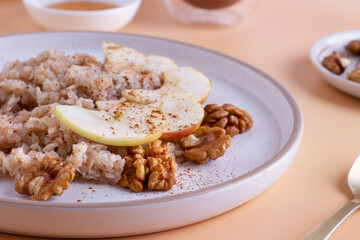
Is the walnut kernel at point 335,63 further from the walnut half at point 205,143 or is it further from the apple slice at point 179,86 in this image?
the walnut half at point 205,143

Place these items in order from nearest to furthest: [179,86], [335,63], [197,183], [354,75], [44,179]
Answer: [44,179]
[197,183]
[179,86]
[354,75]
[335,63]

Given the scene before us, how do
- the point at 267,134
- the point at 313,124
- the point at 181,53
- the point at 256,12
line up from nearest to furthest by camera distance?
the point at 267,134, the point at 313,124, the point at 181,53, the point at 256,12

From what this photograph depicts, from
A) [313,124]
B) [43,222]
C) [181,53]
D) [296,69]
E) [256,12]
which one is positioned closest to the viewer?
[43,222]

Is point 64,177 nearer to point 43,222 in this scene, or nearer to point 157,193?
point 43,222

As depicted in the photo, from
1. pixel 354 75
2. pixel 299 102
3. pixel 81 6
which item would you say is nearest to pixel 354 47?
pixel 354 75

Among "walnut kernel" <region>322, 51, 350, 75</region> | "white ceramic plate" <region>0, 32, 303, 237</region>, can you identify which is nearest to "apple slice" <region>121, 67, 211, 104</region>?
"white ceramic plate" <region>0, 32, 303, 237</region>

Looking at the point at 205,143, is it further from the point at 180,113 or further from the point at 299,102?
the point at 299,102

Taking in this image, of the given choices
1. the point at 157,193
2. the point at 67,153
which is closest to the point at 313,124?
the point at 157,193
